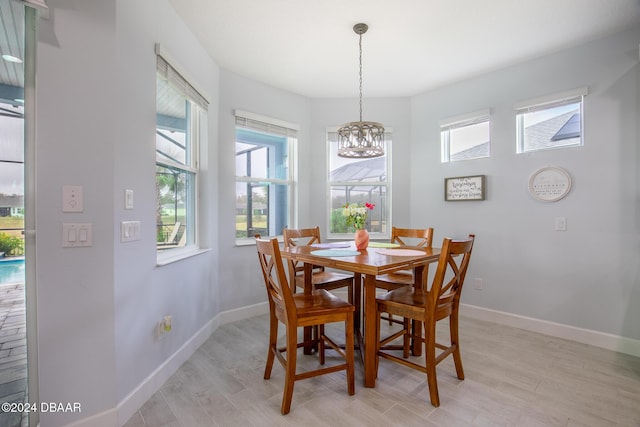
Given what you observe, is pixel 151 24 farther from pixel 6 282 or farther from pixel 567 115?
pixel 567 115

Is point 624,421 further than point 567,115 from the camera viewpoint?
No

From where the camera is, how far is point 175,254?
7.56 ft

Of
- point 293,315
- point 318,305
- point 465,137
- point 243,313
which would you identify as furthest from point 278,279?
point 465,137

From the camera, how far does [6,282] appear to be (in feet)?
4.42

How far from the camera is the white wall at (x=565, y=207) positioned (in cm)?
239

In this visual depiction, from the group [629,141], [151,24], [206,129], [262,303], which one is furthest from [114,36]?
[629,141]

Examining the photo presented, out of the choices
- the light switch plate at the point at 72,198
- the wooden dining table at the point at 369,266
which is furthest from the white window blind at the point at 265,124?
the light switch plate at the point at 72,198

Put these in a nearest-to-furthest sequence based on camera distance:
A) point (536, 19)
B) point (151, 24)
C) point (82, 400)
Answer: point (82, 400)
point (151, 24)
point (536, 19)

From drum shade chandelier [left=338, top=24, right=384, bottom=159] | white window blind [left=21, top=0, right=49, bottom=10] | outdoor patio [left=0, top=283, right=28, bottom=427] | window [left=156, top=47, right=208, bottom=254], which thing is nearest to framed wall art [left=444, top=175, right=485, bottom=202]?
drum shade chandelier [left=338, top=24, right=384, bottom=159]

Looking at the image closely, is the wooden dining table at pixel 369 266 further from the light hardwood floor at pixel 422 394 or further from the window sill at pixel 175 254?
the window sill at pixel 175 254

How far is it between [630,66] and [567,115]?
493 millimetres

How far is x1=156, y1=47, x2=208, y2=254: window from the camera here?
2.17 meters

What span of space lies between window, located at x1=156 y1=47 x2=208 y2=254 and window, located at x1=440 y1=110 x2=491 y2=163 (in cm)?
265

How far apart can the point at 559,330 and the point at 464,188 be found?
5.16ft
